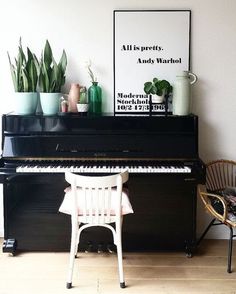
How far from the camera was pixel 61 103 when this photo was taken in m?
3.21

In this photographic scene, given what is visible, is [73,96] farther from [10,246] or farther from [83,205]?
[10,246]

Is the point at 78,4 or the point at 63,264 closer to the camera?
the point at 63,264

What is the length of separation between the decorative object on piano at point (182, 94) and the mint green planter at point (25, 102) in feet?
3.76

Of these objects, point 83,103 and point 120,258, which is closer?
point 120,258

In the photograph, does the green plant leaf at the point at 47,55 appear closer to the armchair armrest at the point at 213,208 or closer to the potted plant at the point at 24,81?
the potted plant at the point at 24,81

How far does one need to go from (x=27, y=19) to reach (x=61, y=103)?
788 millimetres

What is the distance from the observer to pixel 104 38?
332cm

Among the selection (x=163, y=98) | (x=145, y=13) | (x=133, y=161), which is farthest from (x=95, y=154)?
(x=145, y=13)

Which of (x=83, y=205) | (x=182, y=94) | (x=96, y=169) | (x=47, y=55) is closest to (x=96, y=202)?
(x=83, y=205)

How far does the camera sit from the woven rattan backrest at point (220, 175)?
3.42 m

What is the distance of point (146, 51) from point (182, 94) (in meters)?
0.50

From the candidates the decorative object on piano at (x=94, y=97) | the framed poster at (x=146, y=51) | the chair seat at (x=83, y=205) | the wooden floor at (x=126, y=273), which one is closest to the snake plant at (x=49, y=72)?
the decorative object on piano at (x=94, y=97)

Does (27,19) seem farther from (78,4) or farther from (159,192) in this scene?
(159,192)

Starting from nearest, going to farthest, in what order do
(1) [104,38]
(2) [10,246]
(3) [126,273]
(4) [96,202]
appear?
(4) [96,202], (3) [126,273], (2) [10,246], (1) [104,38]
